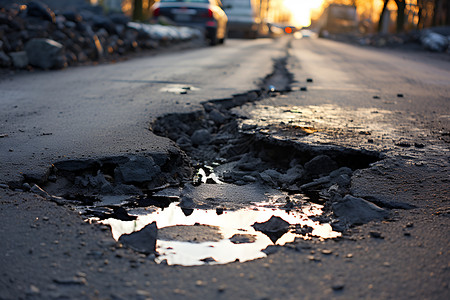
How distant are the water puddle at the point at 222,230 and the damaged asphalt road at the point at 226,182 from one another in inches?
1.5

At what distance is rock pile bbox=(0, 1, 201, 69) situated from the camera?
8070mm

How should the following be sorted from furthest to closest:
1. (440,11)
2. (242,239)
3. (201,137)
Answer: (440,11)
(201,137)
(242,239)

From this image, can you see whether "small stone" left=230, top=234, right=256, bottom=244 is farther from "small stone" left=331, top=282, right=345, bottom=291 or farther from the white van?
the white van

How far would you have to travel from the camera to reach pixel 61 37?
938 centimetres

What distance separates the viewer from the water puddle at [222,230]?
2129 mm

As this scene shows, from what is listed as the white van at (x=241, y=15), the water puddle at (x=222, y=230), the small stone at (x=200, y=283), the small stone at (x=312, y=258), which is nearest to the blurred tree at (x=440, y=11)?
the white van at (x=241, y=15)

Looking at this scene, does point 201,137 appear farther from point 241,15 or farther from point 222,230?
point 241,15

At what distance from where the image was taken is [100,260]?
75.1 inches

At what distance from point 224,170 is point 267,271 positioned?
1687mm

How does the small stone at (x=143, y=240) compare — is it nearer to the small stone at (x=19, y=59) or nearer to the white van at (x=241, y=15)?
the small stone at (x=19, y=59)

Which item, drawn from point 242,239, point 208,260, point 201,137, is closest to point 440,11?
point 201,137

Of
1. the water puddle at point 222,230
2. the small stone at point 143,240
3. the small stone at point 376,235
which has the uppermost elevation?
the small stone at point 376,235

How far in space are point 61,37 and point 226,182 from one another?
7296 mm

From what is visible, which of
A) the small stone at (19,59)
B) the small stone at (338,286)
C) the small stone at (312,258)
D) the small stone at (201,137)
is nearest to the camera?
the small stone at (338,286)
